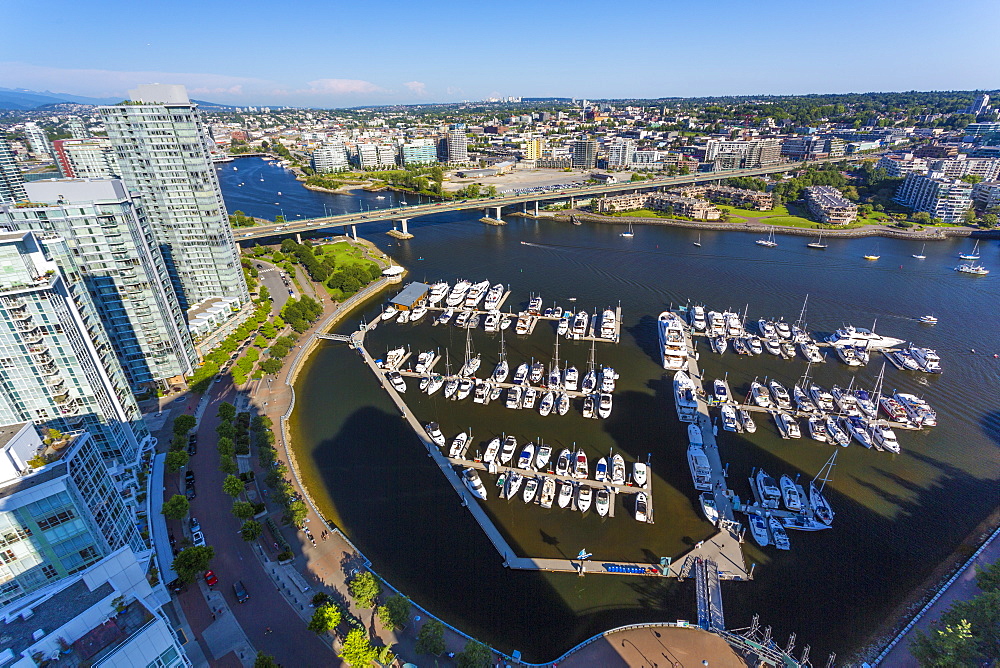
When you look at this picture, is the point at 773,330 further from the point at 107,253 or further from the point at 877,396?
the point at 107,253

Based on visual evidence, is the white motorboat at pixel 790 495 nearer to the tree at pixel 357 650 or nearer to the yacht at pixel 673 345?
the yacht at pixel 673 345

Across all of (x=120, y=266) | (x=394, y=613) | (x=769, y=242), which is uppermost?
(x=120, y=266)

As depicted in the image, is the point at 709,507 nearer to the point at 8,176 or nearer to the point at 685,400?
the point at 685,400

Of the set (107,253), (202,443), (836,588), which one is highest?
(107,253)

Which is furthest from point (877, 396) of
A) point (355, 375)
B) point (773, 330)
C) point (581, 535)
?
A: point (355, 375)

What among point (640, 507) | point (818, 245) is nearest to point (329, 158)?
point (818, 245)

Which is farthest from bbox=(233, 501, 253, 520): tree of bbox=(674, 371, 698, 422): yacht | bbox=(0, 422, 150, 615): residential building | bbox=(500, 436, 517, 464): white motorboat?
bbox=(674, 371, 698, 422): yacht
